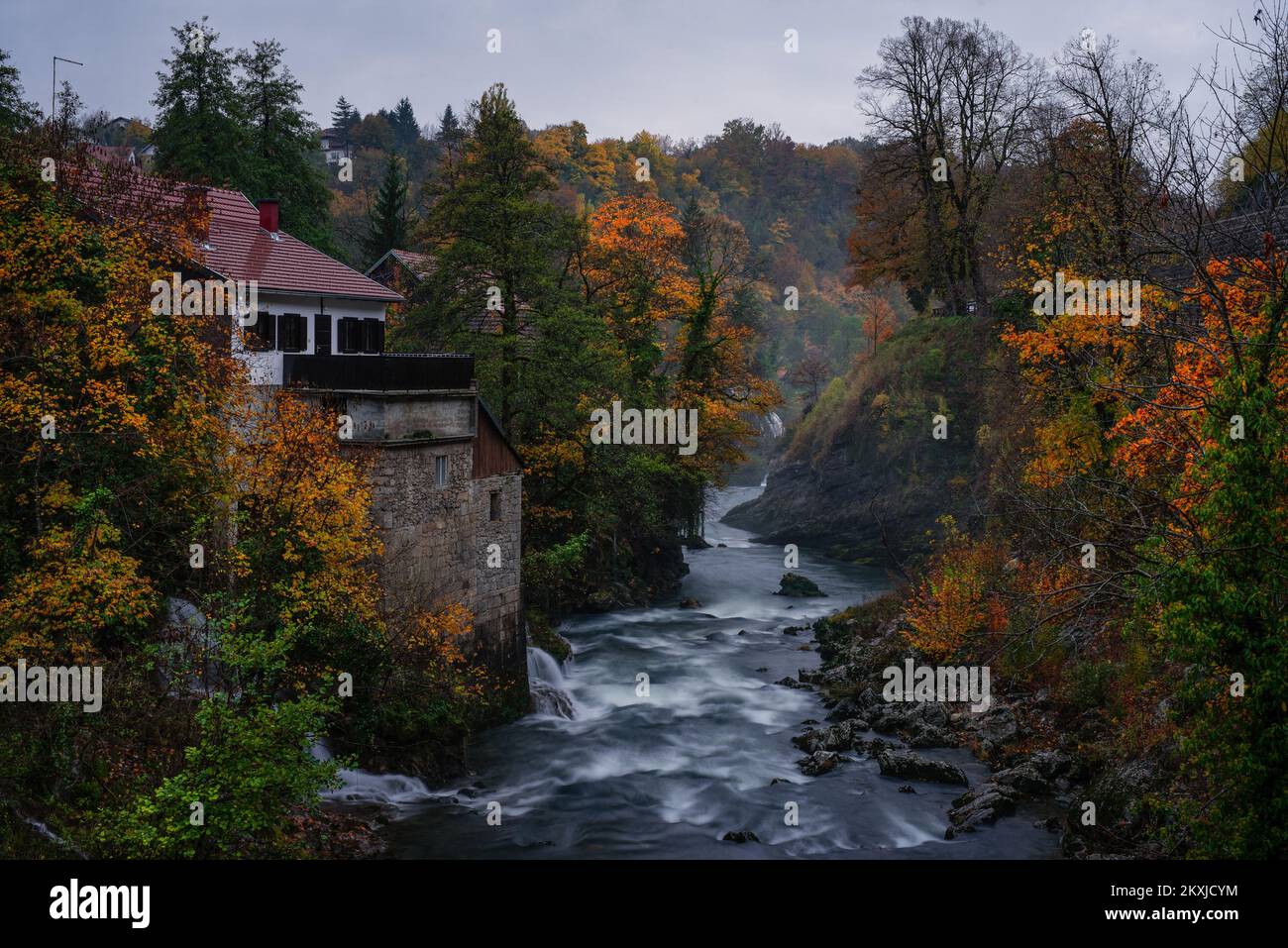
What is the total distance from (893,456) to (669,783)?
34.0m

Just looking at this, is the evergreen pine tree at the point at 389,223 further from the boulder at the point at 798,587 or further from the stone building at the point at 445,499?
the stone building at the point at 445,499

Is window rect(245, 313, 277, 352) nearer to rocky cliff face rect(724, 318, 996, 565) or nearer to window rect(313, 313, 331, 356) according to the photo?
window rect(313, 313, 331, 356)

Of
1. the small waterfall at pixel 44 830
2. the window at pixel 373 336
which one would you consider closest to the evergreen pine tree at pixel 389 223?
the window at pixel 373 336

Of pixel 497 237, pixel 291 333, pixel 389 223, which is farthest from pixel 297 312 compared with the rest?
pixel 389 223

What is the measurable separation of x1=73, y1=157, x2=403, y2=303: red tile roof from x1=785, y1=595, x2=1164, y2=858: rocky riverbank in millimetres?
18061

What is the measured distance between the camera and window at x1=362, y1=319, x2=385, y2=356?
32.4 meters

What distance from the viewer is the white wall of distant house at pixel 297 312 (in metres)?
24.8

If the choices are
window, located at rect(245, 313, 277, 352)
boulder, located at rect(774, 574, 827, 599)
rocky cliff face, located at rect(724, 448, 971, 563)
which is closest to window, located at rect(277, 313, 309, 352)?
window, located at rect(245, 313, 277, 352)

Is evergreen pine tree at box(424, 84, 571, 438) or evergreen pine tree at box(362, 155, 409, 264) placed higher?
evergreen pine tree at box(362, 155, 409, 264)

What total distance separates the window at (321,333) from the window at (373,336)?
1.28 meters
